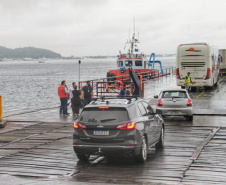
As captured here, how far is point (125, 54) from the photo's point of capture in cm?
5672

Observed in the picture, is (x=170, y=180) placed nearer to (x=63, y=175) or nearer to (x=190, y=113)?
(x=63, y=175)

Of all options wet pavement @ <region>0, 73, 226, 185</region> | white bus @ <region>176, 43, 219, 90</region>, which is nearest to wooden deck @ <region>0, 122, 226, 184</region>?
wet pavement @ <region>0, 73, 226, 185</region>

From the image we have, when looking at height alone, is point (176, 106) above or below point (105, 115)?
below

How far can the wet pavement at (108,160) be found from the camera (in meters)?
8.94

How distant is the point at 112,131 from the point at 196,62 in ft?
71.8

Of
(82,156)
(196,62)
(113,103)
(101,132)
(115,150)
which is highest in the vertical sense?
(196,62)

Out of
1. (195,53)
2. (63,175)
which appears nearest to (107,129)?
(63,175)

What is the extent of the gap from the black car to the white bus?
20693 millimetres

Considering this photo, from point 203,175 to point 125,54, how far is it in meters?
48.1

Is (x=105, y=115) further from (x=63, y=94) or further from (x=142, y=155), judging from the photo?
(x=63, y=94)

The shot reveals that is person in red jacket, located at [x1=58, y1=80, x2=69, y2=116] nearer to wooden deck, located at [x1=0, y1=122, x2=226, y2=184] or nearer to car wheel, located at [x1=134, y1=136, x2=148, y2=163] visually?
wooden deck, located at [x1=0, y1=122, x2=226, y2=184]

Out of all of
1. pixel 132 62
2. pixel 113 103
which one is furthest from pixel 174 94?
pixel 132 62

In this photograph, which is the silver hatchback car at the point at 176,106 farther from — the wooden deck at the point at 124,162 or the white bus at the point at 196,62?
the white bus at the point at 196,62

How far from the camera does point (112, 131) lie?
9.91 m
